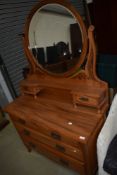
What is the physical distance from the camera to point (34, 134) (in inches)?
53.9

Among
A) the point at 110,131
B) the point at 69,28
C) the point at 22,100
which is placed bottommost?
the point at 110,131

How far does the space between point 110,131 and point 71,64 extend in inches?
22.7

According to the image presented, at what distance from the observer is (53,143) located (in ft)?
4.14

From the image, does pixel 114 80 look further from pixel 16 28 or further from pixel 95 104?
pixel 16 28

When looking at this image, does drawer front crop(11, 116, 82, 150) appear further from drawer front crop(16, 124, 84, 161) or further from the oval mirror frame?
the oval mirror frame

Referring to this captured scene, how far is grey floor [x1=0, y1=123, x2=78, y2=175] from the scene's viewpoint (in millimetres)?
1562

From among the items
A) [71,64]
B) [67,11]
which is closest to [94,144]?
[71,64]

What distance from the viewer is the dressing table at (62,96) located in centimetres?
107

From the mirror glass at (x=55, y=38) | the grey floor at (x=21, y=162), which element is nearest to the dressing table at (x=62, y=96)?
the mirror glass at (x=55, y=38)

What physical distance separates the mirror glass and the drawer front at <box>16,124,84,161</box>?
1.86 ft

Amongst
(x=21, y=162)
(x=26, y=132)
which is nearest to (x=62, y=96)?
(x=26, y=132)

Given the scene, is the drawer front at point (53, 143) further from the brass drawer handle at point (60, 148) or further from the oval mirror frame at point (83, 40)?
Answer: the oval mirror frame at point (83, 40)

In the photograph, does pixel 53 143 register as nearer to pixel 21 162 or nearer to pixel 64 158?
pixel 64 158

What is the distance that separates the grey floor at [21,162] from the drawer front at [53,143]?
1.19 feet
